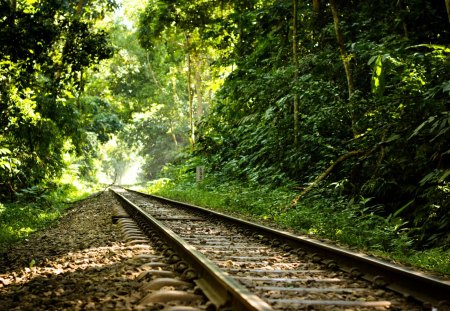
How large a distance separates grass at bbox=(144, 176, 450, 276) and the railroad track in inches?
35.6

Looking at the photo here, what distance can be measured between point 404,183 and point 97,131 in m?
25.4

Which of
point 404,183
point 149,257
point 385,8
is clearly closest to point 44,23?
point 149,257

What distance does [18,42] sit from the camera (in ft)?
24.1

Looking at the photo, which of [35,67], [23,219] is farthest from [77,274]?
[35,67]

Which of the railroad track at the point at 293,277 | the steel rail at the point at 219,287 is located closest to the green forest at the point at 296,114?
the railroad track at the point at 293,277

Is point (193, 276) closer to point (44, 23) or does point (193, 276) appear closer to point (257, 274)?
point (257, 274)

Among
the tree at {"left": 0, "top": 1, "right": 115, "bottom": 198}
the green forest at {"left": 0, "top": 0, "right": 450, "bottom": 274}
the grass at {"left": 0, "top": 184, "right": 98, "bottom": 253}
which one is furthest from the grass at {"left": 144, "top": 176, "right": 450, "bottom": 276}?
the tree at {"left": 0, "top": 1, "right": 115, "bottom": 198}

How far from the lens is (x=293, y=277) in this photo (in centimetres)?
415

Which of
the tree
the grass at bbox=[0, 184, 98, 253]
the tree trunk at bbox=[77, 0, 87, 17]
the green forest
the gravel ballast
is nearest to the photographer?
the gravel ballast

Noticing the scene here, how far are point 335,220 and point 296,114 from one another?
523cm

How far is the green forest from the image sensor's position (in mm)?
7223

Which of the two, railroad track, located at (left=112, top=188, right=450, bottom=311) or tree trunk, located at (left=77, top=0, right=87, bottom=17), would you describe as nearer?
railroad track, located at (left=112, top=188, right=450, bottom=311)

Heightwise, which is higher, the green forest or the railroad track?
the green forest

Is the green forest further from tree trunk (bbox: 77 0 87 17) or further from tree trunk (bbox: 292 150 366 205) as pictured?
tree trunk (bbox: 77 0 87 17)
